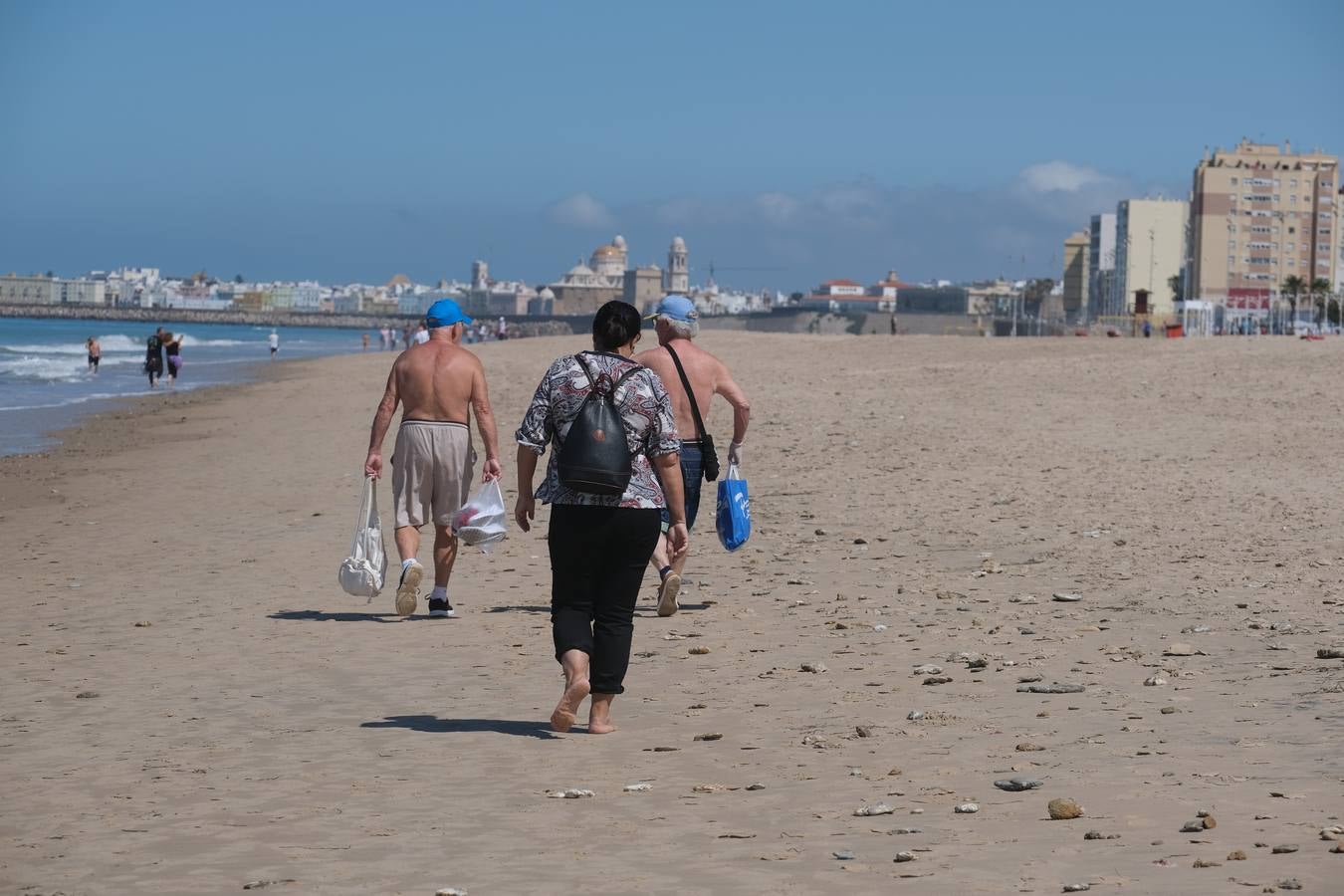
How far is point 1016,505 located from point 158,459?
10.8 meters

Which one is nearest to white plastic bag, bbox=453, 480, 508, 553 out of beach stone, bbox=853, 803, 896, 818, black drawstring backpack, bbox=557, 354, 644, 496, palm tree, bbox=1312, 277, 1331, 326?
black drawstring backpack, bbox=557, 354, 644, 496

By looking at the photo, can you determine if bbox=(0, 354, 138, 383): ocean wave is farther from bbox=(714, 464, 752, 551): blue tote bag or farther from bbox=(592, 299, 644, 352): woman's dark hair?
bbox=(592, 299, 644, 352): woman's dark hair

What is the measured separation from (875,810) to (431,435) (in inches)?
157

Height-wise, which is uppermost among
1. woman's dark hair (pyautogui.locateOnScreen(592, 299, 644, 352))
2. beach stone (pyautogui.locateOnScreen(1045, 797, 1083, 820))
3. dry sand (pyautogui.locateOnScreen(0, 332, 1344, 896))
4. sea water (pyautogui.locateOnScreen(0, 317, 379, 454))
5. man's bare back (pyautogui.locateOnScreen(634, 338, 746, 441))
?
woman's dark hair (pyautogui.locateOnScreen(592, 299, 644, 352))

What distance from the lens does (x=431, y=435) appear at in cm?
805

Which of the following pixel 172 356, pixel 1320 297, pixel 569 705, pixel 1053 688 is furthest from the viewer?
pixel 1320 297

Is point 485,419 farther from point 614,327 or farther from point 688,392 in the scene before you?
point 614,327

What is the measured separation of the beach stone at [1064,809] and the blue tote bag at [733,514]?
3727mm

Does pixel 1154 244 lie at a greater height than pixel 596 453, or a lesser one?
greater

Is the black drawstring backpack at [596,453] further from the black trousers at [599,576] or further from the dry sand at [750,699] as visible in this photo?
the dry sand at [750,699]

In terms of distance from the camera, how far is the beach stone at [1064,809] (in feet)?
14.2

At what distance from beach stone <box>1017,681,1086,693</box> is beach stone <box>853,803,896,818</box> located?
5.70ft

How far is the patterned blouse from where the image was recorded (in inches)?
222

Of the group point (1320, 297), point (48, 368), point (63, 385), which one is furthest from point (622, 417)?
point (1320, 297)
